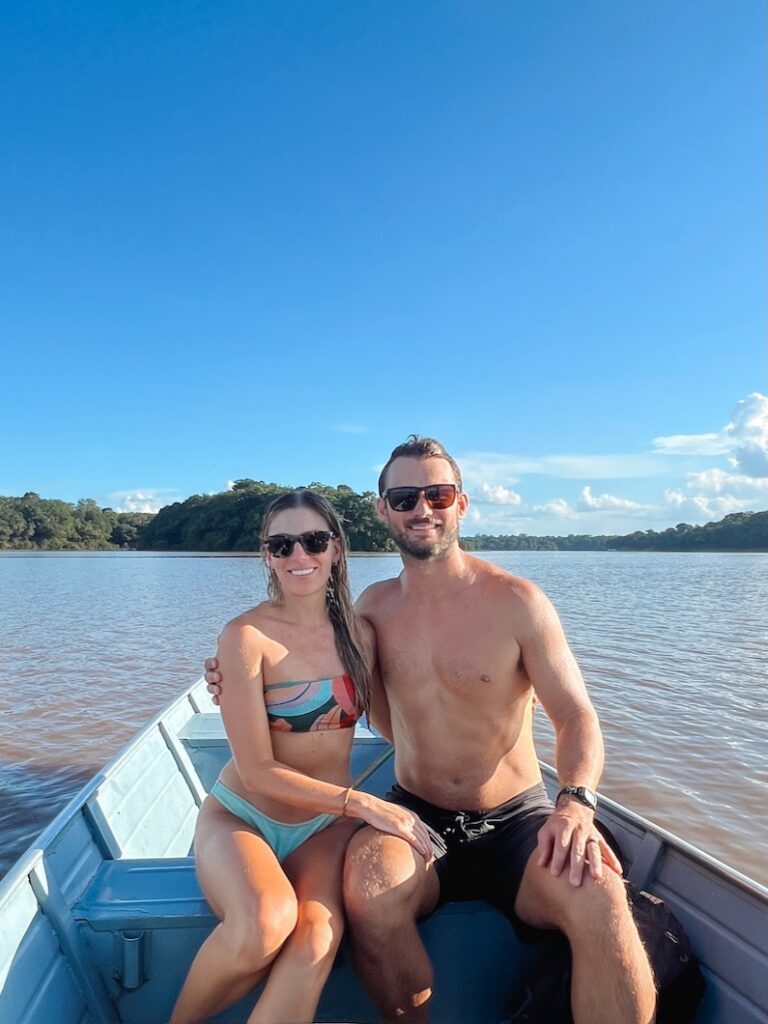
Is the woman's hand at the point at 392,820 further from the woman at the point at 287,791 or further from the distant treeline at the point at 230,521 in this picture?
the distant treeline at the point at 230,521

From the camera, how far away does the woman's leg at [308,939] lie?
1.88 metres

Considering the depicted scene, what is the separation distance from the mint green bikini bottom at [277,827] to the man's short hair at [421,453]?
134 centimetres

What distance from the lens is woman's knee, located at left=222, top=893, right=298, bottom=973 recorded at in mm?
1939

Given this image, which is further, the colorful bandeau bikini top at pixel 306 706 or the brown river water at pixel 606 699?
the brown river water at pixel 606 699

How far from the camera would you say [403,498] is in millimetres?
2852

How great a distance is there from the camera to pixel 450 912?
248cm

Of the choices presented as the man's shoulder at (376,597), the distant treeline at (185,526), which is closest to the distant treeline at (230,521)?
the distant treeline at (185,526)

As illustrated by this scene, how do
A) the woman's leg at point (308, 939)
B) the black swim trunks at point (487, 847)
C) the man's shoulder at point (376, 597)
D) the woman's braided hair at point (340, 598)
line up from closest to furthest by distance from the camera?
the woman's leg at point (308, 939), the black swim trunks at point (487, 847), the woman's braided hair at point (340, 598), the man's shoulder at point (376, 597)

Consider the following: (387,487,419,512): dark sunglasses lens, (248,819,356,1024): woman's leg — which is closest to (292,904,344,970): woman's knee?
(248,819,356,1024): woman's leg

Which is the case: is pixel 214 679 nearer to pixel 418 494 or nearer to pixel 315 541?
pixel 315 541

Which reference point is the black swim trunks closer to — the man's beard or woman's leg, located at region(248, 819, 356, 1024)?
woman's leg, located at region(248, 819, 356, 1024)

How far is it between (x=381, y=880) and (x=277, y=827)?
45 cm

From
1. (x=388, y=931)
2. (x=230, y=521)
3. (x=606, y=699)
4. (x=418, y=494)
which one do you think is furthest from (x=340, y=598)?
(x=230, y=521)

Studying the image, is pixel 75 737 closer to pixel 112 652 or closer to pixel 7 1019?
pixel 112 652
